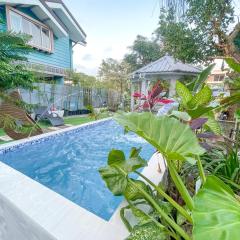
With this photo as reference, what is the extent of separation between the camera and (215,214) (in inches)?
30.7

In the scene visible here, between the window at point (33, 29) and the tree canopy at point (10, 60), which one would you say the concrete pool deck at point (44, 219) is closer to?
the tree canopy at point (10, 60)

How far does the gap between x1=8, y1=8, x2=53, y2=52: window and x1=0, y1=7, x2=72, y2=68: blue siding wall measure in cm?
38

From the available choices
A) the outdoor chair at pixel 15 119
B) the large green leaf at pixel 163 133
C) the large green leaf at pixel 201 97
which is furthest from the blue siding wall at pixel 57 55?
the large green leaf at pixel 163 133

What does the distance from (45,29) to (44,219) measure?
1410 cm

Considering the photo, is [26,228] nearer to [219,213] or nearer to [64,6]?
[219,213]

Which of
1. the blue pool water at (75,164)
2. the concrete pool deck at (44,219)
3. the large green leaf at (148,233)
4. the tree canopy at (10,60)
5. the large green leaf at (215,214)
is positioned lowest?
the blue pool water at (75,164)

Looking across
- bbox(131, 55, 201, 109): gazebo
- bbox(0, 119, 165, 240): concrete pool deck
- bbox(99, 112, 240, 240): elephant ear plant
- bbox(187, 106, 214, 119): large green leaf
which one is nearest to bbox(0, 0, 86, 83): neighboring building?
bbox(131, 55, 201, 109): gazebo

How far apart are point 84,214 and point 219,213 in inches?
63.6

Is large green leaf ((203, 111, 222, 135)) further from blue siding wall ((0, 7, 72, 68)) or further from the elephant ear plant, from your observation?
blue siding wall ((0, 7, 72, 68))

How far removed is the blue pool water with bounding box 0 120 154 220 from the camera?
375cm

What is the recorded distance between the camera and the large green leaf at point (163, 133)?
105 centimetres

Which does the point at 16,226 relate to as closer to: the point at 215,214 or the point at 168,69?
the point at 215,214

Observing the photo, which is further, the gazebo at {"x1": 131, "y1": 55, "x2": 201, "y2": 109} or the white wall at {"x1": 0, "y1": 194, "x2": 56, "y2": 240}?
the gazebo at {"x1": 131, "y1": 55, "x2": 201, "y2": 109}

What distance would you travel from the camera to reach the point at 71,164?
545 centimetres
